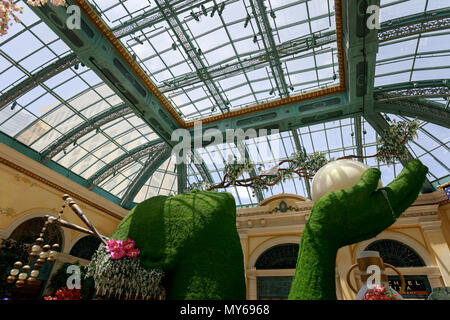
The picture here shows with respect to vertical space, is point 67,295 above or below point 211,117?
below

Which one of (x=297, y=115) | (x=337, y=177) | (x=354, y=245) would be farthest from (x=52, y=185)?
(x=354, y=245)

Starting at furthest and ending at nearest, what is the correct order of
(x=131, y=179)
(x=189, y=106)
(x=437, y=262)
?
(x=131, y=179)
(x=189, y=106)
(x=437, y=262)

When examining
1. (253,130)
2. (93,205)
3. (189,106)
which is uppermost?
(189,106)

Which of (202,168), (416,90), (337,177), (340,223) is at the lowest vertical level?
(340,223)

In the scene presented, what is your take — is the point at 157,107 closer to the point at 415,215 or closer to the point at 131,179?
the point at 131,179

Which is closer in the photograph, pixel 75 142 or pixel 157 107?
pixel 157 107

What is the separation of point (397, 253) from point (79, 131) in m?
16.8

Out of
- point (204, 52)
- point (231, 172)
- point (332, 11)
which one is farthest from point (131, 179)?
point (332, 11)

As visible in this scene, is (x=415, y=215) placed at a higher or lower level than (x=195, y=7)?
lower

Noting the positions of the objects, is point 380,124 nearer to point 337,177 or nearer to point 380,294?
point 337,177

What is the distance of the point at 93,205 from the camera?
1407 cm

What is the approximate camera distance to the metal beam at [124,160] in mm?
18375

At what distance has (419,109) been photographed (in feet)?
43.1

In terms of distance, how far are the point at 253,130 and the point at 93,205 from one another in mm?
9138
